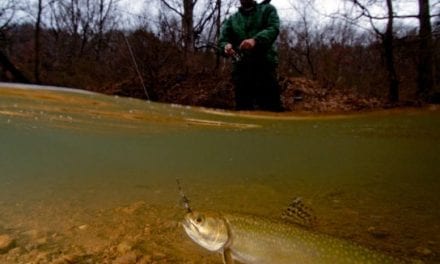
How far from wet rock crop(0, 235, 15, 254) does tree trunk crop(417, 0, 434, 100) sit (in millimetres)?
16717

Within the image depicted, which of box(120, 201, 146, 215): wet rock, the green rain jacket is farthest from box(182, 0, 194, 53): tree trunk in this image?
box(120, 201, 146, 215): wet rock

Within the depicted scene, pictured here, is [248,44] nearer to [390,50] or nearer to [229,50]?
[229,50]

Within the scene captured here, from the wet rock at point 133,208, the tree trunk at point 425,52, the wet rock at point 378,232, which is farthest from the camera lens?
the tree trunk at point 425,52

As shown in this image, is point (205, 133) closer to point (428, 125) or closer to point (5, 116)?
point (5, 116)

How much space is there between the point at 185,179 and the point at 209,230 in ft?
11.0

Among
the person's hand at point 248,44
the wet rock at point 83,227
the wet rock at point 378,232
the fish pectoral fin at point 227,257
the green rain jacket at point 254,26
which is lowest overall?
the wet rock at point 378,232

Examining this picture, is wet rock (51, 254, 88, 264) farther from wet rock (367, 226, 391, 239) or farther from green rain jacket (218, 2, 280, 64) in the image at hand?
green rain jacket (218, 2, 280, 64)

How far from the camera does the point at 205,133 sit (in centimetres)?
868

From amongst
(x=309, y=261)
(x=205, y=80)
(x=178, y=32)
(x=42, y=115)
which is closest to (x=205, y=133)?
(x=42, y=115)

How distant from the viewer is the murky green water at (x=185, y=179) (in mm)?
3162

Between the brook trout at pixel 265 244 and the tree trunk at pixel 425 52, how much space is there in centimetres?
1690

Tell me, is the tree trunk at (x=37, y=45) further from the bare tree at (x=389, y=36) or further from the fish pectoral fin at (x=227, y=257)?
the fish pectoral fin at (x=227, y=257)

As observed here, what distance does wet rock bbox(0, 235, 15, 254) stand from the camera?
290 cm

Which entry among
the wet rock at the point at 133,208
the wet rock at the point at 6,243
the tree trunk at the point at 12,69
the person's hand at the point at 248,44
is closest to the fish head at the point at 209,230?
the wet rock at the point at 6,243
